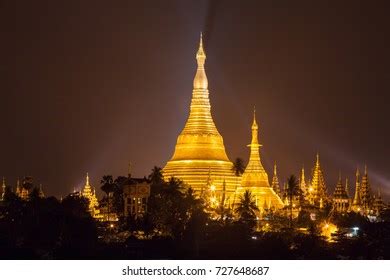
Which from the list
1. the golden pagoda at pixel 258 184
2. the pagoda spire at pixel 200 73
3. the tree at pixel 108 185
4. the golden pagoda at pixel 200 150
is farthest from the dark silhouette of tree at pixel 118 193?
the pagoda spire at pixel 200 73

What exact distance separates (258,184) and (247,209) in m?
10.6

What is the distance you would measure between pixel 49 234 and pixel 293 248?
12.2 metres

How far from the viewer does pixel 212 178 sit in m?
104

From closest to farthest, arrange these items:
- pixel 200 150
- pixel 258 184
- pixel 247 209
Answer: pixel 247 209 → pixel 258 184 → pixel 200 150

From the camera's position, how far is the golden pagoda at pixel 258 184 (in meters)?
101

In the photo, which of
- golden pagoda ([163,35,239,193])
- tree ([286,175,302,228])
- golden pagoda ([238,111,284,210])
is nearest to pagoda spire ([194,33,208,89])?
golden pagoda ([163,35,239,193])

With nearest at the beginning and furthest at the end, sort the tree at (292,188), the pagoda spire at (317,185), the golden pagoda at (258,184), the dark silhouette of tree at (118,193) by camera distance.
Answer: the dark silhouette of tree at (118,193) → the tree at (292,188) → the golden pagoda at (258,184) → the pagoda spire at (317,185)

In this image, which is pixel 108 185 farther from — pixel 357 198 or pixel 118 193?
pixel 357 198

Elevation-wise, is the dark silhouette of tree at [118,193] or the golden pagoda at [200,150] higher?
the golden pagoda at [200,150]

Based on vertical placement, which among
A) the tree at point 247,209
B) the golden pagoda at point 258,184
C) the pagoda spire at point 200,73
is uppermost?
the pagoda spire at point 200,73

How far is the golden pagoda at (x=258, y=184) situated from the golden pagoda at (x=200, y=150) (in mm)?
2143

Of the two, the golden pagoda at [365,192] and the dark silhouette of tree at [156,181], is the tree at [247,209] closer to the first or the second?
the dark silhouette of tree at [156,181]

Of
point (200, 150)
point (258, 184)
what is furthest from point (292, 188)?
point (200, 150)

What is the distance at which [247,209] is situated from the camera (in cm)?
9112
